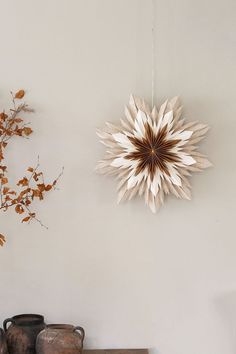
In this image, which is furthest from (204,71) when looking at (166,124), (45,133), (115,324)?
(115,324)

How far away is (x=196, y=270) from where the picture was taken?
2193 mm

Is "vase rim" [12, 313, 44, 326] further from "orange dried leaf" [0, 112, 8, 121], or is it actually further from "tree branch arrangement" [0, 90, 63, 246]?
"orange dried leaf" [0, 112, 8, 121]

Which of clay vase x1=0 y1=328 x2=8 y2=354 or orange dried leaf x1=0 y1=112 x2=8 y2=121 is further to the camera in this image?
orange dried leaf x1=0 y1=112 x2=8 y2=121

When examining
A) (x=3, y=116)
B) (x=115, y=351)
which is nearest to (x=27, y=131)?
(x=3, y=116)

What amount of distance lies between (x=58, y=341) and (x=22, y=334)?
0.56 ft

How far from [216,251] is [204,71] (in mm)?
838

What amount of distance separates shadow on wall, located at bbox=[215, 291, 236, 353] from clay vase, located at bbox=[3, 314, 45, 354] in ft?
2.62

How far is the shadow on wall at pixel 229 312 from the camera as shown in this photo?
2.17 metres

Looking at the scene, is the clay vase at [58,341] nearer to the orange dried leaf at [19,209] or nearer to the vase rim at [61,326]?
the vase rim at [61,326]

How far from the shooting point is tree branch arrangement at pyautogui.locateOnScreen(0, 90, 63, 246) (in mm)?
2160

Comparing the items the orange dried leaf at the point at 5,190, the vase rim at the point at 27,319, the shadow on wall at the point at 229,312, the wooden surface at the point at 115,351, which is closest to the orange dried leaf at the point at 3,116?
the orange dried leaf at the point at 5,190

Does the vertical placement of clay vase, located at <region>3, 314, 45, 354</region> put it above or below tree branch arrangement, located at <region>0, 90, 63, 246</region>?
below

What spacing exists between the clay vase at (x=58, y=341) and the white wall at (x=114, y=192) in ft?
0.72

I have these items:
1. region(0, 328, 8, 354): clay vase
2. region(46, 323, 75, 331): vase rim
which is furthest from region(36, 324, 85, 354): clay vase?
region(0, 328, 8, 354): clay vase
